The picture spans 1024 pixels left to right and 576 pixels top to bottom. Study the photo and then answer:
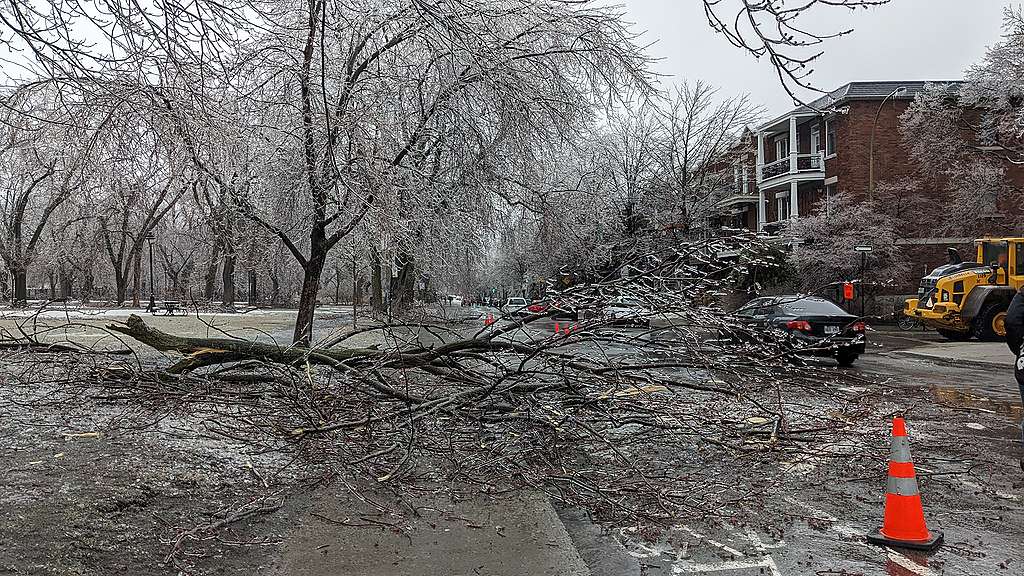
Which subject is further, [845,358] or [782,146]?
[782,146]

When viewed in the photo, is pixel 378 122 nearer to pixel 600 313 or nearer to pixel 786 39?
pixel 600 313

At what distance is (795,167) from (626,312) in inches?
1473

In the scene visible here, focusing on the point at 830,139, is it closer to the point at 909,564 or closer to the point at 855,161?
the point at 855,161

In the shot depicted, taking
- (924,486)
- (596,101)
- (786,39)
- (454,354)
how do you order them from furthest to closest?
(596,101) < (454,354) < (924,486) < (786,39)

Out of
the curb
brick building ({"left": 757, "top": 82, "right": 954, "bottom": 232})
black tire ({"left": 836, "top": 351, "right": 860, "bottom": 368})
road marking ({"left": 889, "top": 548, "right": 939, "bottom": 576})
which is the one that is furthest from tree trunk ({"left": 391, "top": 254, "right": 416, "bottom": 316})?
brick building ({"left": 757, "top": 82, "right": 954, "bottom": 232})

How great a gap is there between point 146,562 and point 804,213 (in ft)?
144

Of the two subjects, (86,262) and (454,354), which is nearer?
(454,354)

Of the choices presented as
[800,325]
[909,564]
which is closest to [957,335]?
[800,325]

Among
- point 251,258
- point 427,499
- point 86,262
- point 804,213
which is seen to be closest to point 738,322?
point 427,499

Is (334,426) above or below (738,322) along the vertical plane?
below

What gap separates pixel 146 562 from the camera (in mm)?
4301

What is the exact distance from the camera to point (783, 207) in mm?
46156

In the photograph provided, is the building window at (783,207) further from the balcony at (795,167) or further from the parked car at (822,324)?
the parked car at (822,324)

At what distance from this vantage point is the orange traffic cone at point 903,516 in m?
4.75
